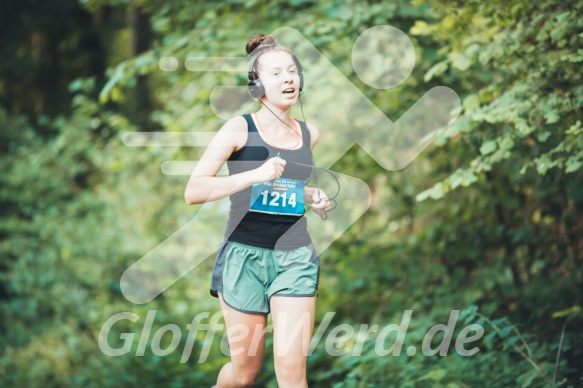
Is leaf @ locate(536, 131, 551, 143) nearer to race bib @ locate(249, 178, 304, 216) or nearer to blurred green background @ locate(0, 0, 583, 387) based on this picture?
blurred green background @ locate(0, 0, 583, 387)

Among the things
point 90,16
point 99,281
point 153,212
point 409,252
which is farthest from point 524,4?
point 90,16

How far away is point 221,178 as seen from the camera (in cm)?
342

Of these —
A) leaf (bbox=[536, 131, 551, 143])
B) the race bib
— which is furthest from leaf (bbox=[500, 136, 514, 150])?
the race bib

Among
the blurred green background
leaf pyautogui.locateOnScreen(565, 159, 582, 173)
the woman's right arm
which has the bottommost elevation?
the blurred green background

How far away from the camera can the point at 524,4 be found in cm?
446

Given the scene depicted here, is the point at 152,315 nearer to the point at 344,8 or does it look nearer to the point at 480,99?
the point at 344,8

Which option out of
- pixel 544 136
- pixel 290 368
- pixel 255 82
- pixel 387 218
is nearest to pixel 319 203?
pixel 255 82

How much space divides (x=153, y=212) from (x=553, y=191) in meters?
6.02

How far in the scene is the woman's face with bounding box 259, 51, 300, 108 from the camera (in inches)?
138

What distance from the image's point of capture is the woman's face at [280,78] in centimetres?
351

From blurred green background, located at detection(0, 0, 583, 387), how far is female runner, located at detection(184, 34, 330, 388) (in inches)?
46.2

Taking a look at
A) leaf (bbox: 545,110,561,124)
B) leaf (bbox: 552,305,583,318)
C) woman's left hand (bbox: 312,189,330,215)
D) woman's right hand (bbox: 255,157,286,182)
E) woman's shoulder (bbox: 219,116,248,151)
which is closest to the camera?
woman's right hand (bbox: 255,157,286,182)

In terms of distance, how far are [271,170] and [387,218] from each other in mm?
4547

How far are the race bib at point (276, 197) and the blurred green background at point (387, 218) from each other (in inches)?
49.3
